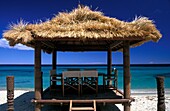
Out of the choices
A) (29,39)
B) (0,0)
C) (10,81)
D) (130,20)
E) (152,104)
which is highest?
(0,0)

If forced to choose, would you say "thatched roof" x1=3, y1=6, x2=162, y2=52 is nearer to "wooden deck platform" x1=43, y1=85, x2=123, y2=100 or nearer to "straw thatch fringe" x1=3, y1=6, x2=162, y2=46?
"straw thatch fringe" x1=3, y1=6, x2=162, y2=46

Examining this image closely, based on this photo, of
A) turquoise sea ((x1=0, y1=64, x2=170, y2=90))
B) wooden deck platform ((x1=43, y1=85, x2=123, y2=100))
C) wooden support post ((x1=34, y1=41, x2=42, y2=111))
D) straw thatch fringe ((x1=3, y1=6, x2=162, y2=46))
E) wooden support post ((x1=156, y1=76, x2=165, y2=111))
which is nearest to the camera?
wooden support post ((x1=156, y1=76, x2=165, y2=111))

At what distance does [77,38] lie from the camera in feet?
22.8

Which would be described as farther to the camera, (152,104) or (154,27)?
(152,104)

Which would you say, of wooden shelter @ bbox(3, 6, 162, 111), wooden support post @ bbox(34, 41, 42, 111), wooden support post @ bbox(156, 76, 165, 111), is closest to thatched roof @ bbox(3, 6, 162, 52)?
wooden shelter @ bbox(3, 6, 162, 111)

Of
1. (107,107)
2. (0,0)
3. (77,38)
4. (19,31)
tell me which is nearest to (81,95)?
(107,107)

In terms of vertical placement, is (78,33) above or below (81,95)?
above

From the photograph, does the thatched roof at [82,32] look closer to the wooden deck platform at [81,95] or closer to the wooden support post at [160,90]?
the wooden support post at [160,90]

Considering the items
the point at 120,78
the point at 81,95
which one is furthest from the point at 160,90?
the point at 120,78

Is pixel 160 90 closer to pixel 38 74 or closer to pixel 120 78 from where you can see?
pixel 38 74

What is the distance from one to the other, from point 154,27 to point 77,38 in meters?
1.97

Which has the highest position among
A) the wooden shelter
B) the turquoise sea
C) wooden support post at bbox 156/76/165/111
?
the wooden shelter

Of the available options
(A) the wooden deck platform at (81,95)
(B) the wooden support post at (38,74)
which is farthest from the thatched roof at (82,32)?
(A) the wooden deck platform at (81,95)

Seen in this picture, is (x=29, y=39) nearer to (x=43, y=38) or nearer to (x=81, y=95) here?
(x=43, y=38)
